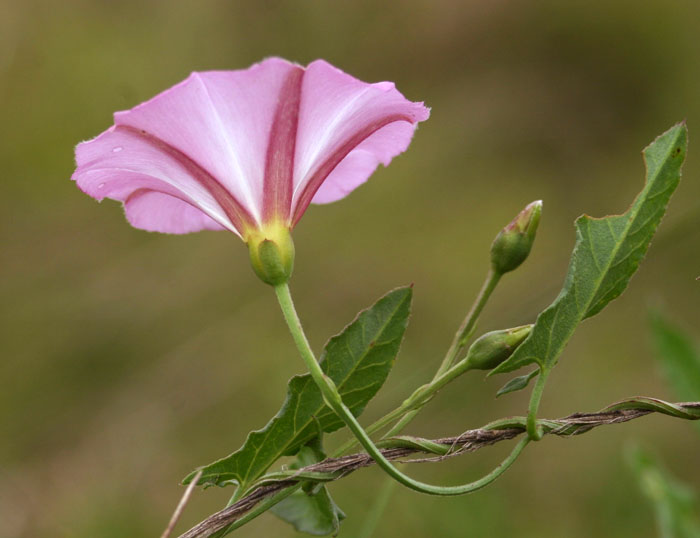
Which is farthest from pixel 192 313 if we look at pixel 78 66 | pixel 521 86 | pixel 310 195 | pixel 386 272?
pixel 310 195

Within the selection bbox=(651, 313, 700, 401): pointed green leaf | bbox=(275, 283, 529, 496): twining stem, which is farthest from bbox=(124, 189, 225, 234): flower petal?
bbox=(651, 313, 700, 401): pointed green leaf

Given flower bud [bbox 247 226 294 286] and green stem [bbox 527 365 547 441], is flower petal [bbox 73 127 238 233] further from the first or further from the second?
green stem [bbox 527 365 547 441]

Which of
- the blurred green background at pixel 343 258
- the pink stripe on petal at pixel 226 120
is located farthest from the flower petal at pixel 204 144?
the blurred green background at pixel 343 258

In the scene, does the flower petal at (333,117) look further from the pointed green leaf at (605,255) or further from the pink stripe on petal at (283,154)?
the pointed green leaf at (605,255)

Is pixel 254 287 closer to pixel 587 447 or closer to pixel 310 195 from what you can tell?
pixel 587 447

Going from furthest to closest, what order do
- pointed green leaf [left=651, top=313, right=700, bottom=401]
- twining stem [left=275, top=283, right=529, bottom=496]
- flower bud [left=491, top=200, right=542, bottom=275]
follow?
1. pointed green leaf [left=651, top=313, right=700, bottom=401]
2. flower bud [left=491, top=200, right=542, bottom=275]
3. twining stem [left=275, top=283, right=529, bottom=496]
